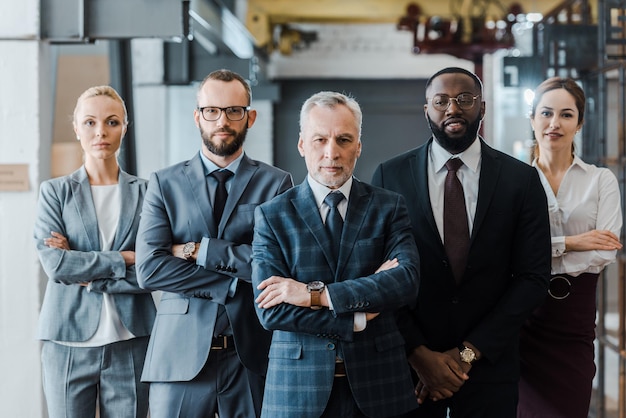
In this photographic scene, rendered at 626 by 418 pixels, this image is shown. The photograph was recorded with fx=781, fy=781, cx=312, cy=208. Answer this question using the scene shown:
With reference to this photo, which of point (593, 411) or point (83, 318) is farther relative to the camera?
point (593, 411)

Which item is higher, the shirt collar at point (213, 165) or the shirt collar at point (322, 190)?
the shirt collar at point (213, 165)

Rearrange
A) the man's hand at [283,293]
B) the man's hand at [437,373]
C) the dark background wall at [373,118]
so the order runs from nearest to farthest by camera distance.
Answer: the man's hand at [283,293] → the man's hand at [437,373] → the dark background wall at [373,118]

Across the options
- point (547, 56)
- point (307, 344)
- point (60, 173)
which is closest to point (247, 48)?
point (547, 56)

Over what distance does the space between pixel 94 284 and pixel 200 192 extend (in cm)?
53

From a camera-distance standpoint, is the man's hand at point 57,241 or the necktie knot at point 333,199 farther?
the man's hand at point 57,241

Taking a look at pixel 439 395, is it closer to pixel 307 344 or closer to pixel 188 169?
pixel 307 344

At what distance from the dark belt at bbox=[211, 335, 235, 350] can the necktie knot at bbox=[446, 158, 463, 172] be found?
0.90 metres

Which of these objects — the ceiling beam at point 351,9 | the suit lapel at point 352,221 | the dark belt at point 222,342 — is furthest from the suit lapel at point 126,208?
the ceiling beam at point 351,9

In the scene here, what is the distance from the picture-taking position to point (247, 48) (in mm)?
8492

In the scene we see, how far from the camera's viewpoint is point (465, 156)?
2559 millimetres

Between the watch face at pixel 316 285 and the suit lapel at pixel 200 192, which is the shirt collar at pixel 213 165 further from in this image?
the watch face at pixel 316 285

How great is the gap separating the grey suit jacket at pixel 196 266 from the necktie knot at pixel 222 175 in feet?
0.12

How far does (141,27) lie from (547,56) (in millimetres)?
2917

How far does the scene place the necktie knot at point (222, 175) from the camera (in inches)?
102
